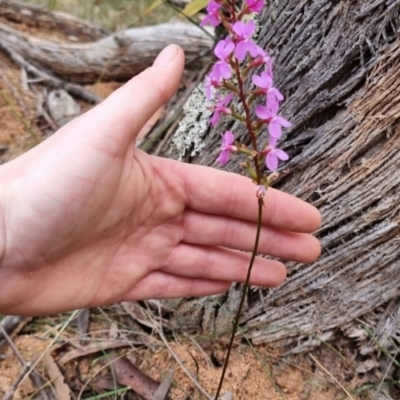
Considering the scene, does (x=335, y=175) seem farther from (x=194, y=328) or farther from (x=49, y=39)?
(x=49, y=39)

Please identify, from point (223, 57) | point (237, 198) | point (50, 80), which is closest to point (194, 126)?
point (237, 198)

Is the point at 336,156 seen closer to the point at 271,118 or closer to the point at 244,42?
the point at 271,118

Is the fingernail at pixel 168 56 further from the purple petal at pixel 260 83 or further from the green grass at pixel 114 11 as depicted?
the green grass at pixel 114 11

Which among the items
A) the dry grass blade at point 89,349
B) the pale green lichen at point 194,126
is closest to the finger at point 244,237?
the pale green lichen at point 194,126

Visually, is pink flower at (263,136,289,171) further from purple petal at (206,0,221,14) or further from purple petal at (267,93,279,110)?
purple petal at (206,0,221,14)

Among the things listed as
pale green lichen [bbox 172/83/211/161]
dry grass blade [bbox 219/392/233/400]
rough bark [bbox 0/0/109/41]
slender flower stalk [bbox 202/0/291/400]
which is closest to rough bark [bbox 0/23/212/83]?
rough bark [bbox 0/0/109/41]

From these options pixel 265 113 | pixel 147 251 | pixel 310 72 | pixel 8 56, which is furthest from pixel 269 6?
pixel 8 56
